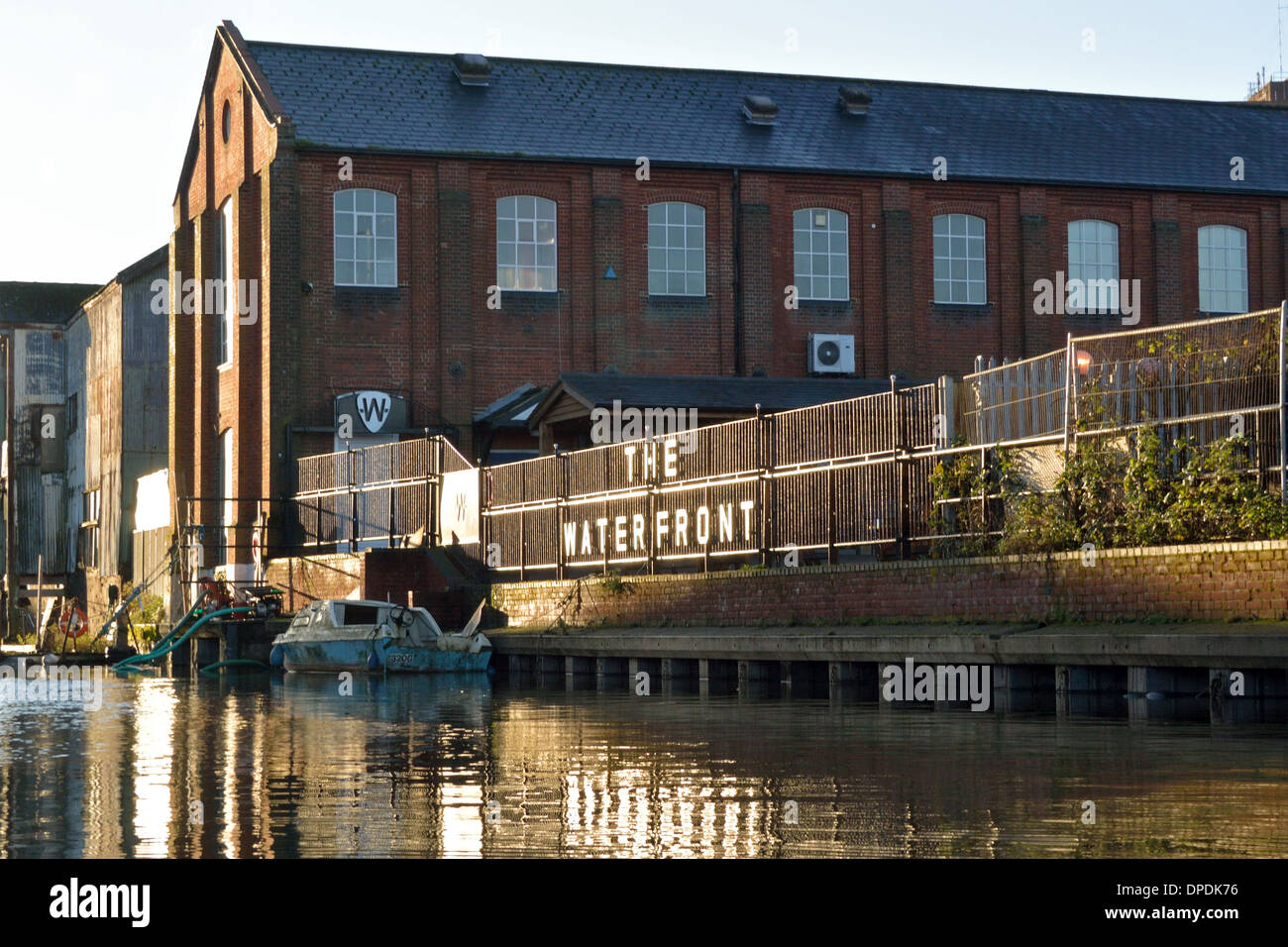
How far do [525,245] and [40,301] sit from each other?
2860 centimetres

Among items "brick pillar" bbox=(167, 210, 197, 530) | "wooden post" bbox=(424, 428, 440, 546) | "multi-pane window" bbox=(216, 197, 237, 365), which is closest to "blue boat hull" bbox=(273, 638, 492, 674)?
"wooden post" bbox=(424, 428, 440, 546)

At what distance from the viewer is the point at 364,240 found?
39188 millimetres

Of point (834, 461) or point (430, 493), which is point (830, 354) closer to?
point (430, 493)

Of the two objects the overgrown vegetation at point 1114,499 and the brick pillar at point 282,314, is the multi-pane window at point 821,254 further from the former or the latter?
the overgrown vegetation at point 1114,499

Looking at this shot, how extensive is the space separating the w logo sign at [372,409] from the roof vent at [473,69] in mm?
7979

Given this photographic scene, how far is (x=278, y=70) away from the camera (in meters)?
40.8

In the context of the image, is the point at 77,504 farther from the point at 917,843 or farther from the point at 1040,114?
the point at 917,843

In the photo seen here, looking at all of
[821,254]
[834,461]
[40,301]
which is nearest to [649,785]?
[834,461]

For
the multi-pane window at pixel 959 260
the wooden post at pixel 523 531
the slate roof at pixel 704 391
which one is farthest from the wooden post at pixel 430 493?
the multi-pane window at pixel 959 260

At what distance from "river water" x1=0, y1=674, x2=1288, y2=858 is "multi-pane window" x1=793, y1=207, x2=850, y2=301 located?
24.9 meters

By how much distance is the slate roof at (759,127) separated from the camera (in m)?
40.2

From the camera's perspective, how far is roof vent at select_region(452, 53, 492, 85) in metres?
41.6

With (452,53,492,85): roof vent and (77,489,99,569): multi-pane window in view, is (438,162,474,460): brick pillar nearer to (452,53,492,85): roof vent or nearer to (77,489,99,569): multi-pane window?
(452,53,492,85): roof vent
